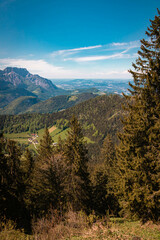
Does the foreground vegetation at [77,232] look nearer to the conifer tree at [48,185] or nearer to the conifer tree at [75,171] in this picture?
the conifer tree at [75,171]

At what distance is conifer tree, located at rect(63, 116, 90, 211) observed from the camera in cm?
1791

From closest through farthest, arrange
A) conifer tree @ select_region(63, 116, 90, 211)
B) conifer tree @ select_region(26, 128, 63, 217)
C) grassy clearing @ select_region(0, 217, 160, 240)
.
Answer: grassy clearing @ select_region(0, 217, 160, 240)
conifer tree @ select_region(63, 116, 90, 211)
conifer tree @ select_region(26, 128, 63, 217)

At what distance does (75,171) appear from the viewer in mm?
18250

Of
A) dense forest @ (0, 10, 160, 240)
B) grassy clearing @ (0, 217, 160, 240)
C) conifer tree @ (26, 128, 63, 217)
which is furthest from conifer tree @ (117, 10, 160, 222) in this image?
conifer tree @ (26, 128, 63, 217)

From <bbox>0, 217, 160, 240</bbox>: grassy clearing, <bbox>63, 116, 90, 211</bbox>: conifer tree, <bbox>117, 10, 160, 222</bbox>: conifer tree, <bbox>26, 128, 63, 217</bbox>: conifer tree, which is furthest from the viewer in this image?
<bbox>26, 128, 63, 217</bbox>: conifer tree

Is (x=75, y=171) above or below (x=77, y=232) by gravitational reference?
above

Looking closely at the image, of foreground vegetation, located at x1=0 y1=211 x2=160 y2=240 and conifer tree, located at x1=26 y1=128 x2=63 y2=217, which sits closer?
foreground vegetation, located at x1=0 y1=211 x2=160 y2=240

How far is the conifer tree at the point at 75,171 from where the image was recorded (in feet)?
58.7

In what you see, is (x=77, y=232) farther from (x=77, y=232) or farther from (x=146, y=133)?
(x=146, y=133)

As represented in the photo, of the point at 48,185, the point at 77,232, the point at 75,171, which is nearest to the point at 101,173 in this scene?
the point at 75,171

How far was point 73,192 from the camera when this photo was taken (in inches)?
719

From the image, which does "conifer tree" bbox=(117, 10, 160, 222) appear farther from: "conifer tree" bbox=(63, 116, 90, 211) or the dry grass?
"conifer tree" bbox=(63, 116, 90, 211)

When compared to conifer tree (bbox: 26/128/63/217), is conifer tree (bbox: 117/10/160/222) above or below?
above

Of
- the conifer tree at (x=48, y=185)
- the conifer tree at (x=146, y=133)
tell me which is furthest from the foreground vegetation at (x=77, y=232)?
the conifer tree at (x=48, y=185)
